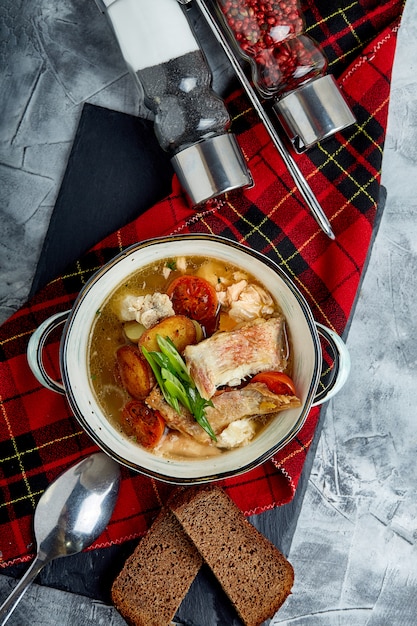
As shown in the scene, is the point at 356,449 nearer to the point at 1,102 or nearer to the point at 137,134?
the point at 137,134

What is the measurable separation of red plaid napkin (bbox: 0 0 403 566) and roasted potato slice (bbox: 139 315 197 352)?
0.40 meters

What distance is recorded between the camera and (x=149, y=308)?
6.77 feet

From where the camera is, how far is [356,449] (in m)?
2.52

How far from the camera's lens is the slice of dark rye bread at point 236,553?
7.39 ft

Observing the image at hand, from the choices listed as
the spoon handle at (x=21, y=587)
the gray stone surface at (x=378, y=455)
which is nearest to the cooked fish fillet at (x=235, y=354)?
the gray stone surface at (x=378, y=455)

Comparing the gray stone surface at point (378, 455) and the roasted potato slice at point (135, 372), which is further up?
the roasted potato slice at point (135, 372)

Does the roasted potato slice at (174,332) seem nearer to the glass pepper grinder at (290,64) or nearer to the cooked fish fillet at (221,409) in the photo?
the cooked fish fillet at (221,409)

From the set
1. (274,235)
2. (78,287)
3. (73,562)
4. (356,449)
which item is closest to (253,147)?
(274,235)

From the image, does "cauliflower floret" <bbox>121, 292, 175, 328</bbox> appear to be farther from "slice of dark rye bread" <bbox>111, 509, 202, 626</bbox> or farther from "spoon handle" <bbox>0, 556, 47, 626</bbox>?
"spoon handle" <bbox>0, 556, 47, 626</bbox>

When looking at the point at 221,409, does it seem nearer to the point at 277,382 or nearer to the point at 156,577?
the point at 277,382

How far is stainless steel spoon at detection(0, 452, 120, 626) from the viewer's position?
2.26 m

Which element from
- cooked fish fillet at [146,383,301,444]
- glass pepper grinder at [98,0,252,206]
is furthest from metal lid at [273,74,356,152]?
cooked fish fillet at [146,383,301,444]

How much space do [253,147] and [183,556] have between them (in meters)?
1.49

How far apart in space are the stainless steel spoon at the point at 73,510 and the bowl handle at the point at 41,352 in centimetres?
34
